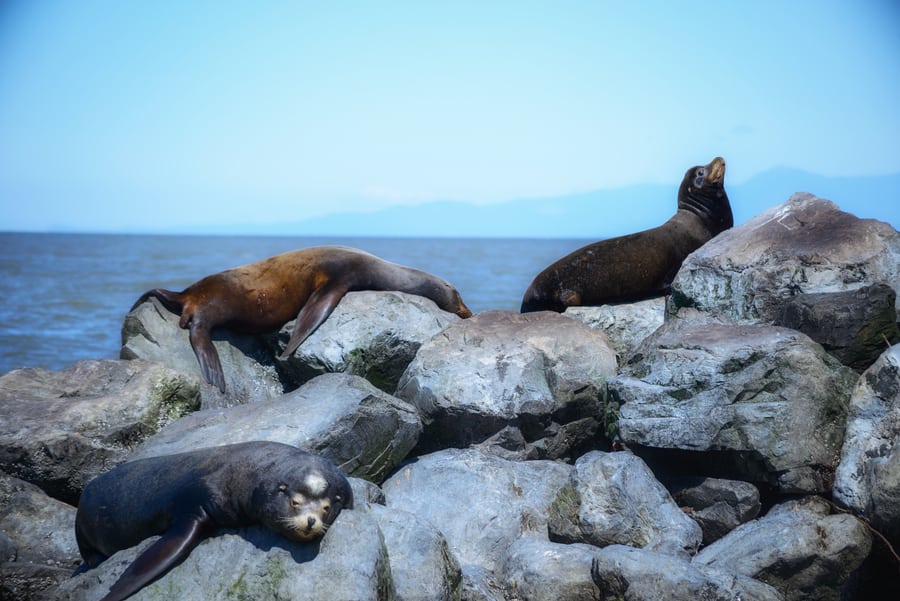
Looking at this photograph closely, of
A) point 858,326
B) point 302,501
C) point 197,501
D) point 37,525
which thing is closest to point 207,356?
point 37,525

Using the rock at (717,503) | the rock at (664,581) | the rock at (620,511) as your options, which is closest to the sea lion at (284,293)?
the rock at (620,511)

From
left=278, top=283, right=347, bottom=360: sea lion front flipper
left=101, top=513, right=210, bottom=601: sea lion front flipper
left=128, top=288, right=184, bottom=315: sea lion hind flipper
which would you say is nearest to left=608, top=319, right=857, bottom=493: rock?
left=101, top=513, right=210, bottom=601: sea lion front flipper

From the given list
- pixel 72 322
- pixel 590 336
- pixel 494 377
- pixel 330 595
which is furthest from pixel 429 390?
pixel 72 322

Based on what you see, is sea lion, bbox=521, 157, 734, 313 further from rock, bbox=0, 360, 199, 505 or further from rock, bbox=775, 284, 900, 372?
rock, bbox=0, 360, 199, 505

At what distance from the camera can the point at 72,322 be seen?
23844 mm

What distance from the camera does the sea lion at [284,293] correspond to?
920 centimetres

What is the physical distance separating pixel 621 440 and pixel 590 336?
1.46 meters

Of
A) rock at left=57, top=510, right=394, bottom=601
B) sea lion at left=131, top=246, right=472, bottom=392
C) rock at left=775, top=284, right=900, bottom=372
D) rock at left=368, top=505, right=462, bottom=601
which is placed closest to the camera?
rock at left=57, top=510, right=394, bottom=601

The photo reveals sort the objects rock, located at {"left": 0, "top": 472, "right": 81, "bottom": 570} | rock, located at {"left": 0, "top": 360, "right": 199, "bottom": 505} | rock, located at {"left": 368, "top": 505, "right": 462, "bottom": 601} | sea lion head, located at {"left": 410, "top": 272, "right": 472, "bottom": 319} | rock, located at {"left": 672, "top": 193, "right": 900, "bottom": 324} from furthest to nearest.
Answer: sea lion head, located at {"left": 410, "top": 272, "right": 472, "bottom": 319}, rock, located at {"left": 672, "top": 193, "right": 900, "bottom": 324}, rock, located at {"left": 0, "top": 360, "right": 199, "bottom": 505}, rock, located at {"left": 0, "top": 472, "right": 81, "bottom": 570}, rock, located at {"left": 368, "top": 505, "right": 462, "bottom": 601}

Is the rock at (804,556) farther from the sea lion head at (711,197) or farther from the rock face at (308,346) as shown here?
the sea lion head at (711,197)

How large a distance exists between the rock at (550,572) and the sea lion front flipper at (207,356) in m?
3.91

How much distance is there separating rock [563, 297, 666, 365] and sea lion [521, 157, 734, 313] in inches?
10.7

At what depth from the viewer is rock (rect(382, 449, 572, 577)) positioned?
21.3 feet

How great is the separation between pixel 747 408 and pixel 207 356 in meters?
5.14
